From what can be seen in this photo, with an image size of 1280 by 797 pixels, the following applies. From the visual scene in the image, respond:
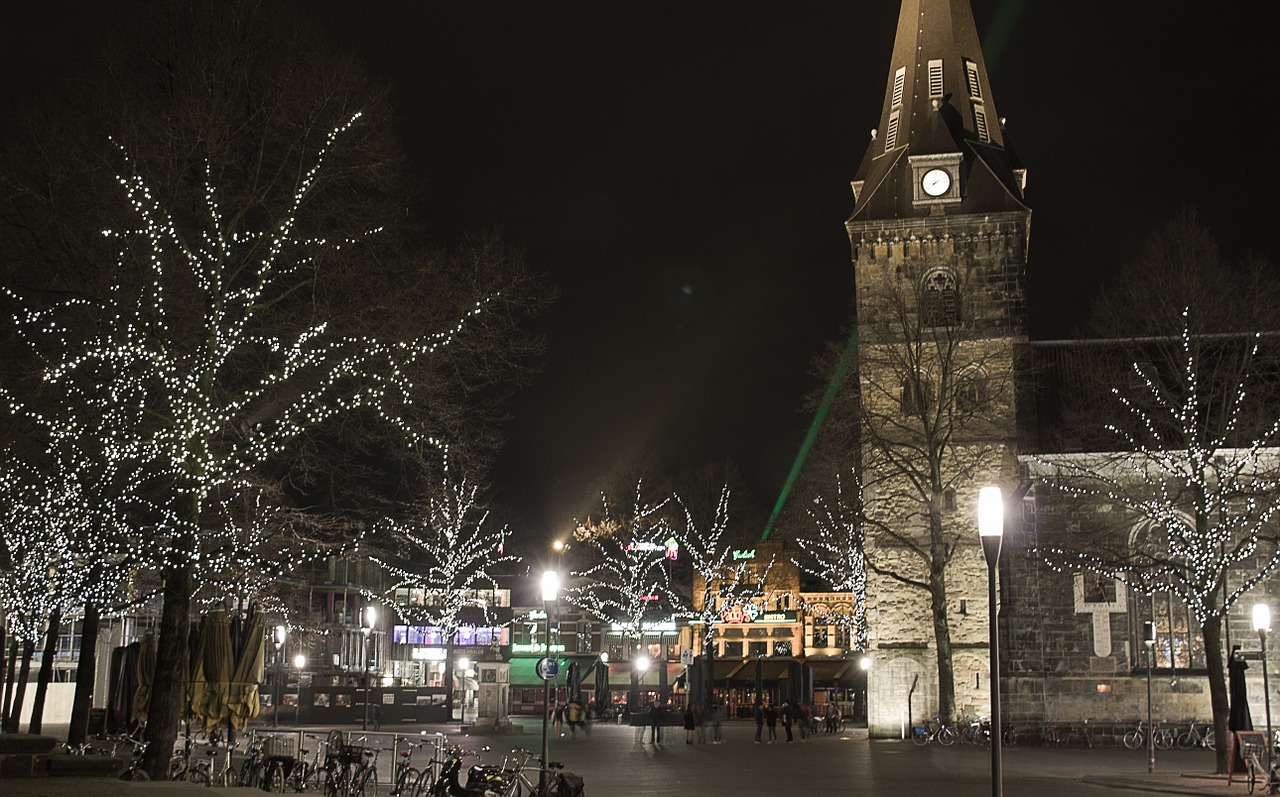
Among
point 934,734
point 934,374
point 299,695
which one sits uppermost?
point 934,374

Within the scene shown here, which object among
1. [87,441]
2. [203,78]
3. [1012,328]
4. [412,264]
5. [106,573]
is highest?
[1012,328]

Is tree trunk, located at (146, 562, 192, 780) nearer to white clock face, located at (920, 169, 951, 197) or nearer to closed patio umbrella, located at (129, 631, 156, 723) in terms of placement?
closed patio umbrella, located at (129, 631, 156, 723)

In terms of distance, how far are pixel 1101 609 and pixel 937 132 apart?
52.0 ft

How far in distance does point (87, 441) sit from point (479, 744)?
16948 mm

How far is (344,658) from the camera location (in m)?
75.9

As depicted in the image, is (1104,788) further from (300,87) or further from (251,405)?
(300,87)

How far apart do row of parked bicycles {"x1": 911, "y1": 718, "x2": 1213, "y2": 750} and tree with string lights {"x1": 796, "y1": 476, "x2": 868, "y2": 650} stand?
18.2 ft

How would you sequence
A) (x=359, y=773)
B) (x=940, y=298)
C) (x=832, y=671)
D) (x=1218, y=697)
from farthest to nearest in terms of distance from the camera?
1. (x=832, y=671)
2. (x=940, y=298)
3. (x=1218, y=697)
4. (x=359, y=773)

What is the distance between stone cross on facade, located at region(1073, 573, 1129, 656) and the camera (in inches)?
1417

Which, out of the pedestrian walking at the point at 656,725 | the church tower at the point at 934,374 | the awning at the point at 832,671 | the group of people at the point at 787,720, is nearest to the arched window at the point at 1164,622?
the church tower at the point at 934,374

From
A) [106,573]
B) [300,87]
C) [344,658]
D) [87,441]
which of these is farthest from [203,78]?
[344,658]

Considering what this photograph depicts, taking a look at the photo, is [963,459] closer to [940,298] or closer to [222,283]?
[940,298]

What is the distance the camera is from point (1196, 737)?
3472cm

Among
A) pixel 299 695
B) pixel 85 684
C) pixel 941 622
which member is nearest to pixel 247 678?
pixel 85 684
